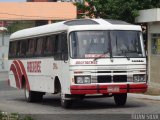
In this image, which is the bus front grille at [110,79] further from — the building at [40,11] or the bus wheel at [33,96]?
the building at [40,11]

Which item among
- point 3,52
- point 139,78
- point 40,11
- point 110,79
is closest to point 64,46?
point 110,79

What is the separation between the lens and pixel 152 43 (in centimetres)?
3048

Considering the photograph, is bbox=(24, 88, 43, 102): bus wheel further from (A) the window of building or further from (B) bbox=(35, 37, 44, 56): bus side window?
(A) the window of building

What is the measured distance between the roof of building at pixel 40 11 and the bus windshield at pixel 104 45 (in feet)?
176

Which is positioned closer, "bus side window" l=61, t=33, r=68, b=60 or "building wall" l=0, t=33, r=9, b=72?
"bus side window" l=61, t=33, r=68, b=60

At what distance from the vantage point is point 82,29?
18.1m

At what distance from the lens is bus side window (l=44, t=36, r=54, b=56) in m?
19.8

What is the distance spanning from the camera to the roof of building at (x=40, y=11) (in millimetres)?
72062

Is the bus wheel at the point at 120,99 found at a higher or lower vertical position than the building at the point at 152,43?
lower

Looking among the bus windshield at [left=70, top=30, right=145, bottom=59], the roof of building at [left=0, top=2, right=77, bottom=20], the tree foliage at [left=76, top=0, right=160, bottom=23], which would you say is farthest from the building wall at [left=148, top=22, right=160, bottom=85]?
the roof of building at [left=0, top=2, right=77, bottom=20]

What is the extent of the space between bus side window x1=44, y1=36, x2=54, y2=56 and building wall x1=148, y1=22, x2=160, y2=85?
10.3 meters

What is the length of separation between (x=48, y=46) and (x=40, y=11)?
172 ft

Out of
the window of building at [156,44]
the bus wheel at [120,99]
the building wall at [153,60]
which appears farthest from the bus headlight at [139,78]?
the window of building at [156,44]

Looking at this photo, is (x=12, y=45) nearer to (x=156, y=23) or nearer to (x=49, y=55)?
(x=49, y=55)
